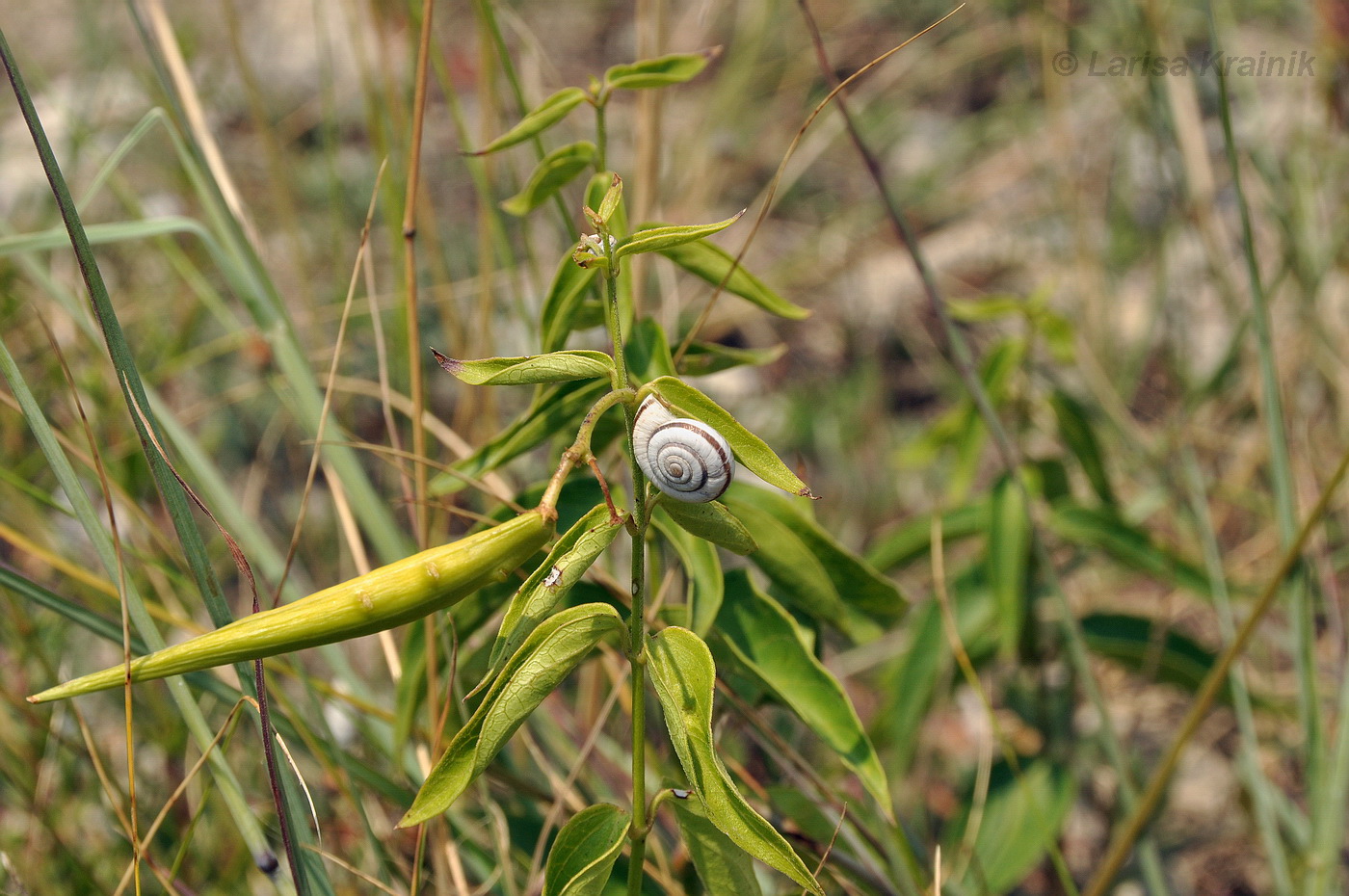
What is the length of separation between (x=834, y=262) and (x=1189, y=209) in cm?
126

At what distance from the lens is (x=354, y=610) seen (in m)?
0.67

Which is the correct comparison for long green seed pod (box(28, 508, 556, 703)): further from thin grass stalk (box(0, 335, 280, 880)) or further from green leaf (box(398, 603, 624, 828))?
thin grass stalk (box(0, 335, 280, 880))

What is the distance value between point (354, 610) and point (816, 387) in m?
2.41

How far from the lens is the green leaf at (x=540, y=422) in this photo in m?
0.97

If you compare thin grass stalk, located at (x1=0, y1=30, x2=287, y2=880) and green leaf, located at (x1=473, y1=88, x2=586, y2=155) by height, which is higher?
green leaf, located at (x1=473, y1=88, x2=586, y2=155)

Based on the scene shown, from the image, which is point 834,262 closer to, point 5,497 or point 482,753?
point 5,497

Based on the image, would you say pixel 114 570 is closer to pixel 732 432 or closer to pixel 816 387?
pixel 732 432

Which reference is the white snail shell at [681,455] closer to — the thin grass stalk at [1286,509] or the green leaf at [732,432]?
the green leaf at [732,432]

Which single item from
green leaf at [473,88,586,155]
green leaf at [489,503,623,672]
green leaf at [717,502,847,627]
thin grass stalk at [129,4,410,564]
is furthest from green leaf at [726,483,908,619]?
thin grass stalk at [129,4,410,564]

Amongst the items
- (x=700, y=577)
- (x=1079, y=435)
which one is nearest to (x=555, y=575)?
(x=700, y=577)

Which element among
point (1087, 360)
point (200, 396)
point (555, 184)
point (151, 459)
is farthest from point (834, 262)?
point (151, 459)

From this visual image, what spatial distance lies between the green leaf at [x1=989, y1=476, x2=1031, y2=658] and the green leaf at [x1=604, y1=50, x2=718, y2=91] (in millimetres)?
836

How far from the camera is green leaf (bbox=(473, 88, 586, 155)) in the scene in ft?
Answer: 3.04

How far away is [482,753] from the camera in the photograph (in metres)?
0.71
